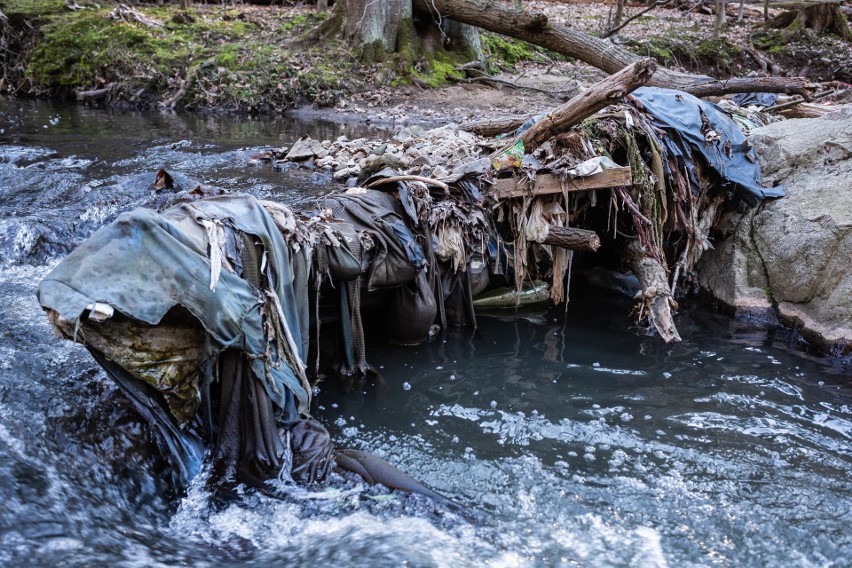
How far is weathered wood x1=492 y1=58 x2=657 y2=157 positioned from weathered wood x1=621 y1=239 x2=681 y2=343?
4.19ft

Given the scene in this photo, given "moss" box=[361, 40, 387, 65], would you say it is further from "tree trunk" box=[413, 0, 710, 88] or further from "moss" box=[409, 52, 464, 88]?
"tree trunk" box=[413, 0, 710, 88]

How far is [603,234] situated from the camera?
257 inches

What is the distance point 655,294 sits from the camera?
221 inches

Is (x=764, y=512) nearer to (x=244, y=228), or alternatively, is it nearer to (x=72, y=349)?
(x=244, y=228)

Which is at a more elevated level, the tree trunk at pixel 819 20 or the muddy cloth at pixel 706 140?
the tree trunk at pixel 819 20

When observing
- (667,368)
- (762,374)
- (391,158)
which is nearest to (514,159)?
(391,158)

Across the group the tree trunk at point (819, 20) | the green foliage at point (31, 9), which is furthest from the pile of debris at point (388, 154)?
the tree trunk at point (819, 20)

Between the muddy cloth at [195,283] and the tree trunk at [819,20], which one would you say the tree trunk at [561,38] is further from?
the muddy cloth at [195,283]

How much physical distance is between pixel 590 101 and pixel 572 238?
1067 mm

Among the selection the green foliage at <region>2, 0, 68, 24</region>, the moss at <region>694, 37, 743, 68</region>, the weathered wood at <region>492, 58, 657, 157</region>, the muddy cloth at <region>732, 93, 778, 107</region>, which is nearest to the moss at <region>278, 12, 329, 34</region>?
the green foliage at <region>2, 0, 68, 24</region>

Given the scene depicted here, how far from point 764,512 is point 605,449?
2.89 feet

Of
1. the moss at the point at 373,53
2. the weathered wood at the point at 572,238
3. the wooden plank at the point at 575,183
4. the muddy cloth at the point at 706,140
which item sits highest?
the moss at the point at 373,53

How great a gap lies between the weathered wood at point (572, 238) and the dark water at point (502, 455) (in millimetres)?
758

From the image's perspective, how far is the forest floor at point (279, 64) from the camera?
13227 millimetres
